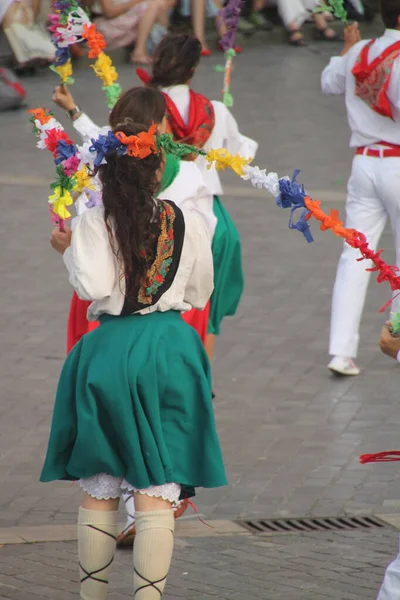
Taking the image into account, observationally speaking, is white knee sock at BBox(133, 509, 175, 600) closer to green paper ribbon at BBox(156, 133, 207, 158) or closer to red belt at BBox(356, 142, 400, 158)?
green paper ribbon at BBox(156, 133, 207, 158)

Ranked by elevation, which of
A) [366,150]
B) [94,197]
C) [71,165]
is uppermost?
[71,165]

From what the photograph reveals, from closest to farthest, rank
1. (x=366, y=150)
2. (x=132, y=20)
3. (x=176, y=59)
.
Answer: (x=176, y=59), (x=366, y=150), (x=132, y=20)

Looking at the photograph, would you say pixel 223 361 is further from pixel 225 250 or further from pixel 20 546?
pixel 20 546

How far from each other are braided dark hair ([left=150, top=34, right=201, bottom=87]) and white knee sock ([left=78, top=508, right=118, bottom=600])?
2.78m

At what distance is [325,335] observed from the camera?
7.75 m

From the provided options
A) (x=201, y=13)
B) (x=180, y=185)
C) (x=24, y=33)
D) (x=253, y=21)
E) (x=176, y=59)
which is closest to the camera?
(x=180, y=185)

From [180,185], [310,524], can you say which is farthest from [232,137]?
[310,524]

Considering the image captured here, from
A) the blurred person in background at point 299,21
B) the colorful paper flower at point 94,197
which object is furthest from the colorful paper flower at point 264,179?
the blurred person in background at point 299,21

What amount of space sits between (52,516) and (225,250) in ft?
6.24

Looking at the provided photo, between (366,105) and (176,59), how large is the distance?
1.27m

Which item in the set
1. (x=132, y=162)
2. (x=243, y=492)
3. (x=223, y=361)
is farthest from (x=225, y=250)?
(x=132, y=162)

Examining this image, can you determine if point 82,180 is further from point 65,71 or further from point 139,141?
point 65,71

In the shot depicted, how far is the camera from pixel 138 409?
3.88m

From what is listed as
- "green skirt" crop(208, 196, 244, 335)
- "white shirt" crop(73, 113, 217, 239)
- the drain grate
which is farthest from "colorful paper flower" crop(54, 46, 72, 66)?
the drain grate
